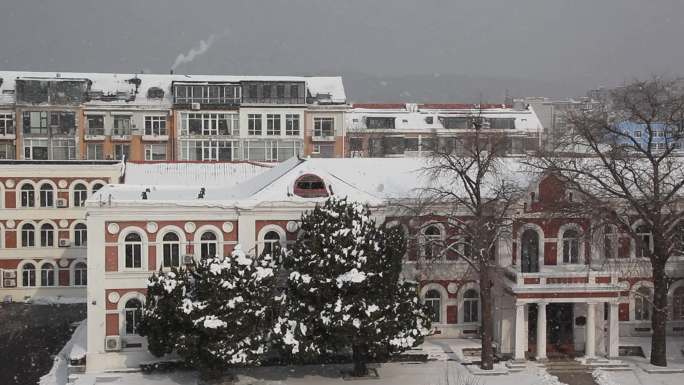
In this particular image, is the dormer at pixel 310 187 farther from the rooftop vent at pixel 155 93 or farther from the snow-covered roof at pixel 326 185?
the rooftop vent at pixel 155 93

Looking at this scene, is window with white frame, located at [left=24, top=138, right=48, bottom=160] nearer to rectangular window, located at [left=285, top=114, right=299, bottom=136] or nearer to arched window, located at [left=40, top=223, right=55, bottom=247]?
arched window, located at [left=40, top=223, right=55, bottom=247]

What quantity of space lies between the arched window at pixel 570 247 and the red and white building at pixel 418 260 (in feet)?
0.16

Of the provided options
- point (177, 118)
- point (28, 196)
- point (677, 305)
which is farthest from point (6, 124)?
point (677, 305)

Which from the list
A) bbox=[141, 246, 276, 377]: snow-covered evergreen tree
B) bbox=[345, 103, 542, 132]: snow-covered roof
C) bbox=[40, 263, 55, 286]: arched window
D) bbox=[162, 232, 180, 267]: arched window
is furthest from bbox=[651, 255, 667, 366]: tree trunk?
bbox=[345, 103, 542, 132]: snow-covered roof

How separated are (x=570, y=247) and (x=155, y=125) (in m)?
41.8

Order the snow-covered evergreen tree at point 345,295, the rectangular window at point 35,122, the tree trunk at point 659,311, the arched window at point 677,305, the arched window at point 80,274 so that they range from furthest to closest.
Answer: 1. the rectangular window at point 35,122
2. the arched window at point 80,274
3. the arched window at point 677,305
4. the tree trunk at point 659,311
5. the snow-covered evergreen tree at point 345,295

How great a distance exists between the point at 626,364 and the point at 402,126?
47043 mm

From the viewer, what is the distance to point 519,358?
36.2 meters

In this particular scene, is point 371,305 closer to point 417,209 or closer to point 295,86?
point 417,209

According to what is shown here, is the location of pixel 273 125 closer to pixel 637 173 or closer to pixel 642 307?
pixel 642 307

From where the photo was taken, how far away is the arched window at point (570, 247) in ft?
130

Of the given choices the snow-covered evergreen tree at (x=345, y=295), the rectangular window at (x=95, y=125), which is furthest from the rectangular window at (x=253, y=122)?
the snow-covered evergreen tree at (x=345, y=295)

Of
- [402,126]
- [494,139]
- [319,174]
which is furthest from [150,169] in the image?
[402,126]

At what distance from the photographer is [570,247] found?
3969 centimetres
